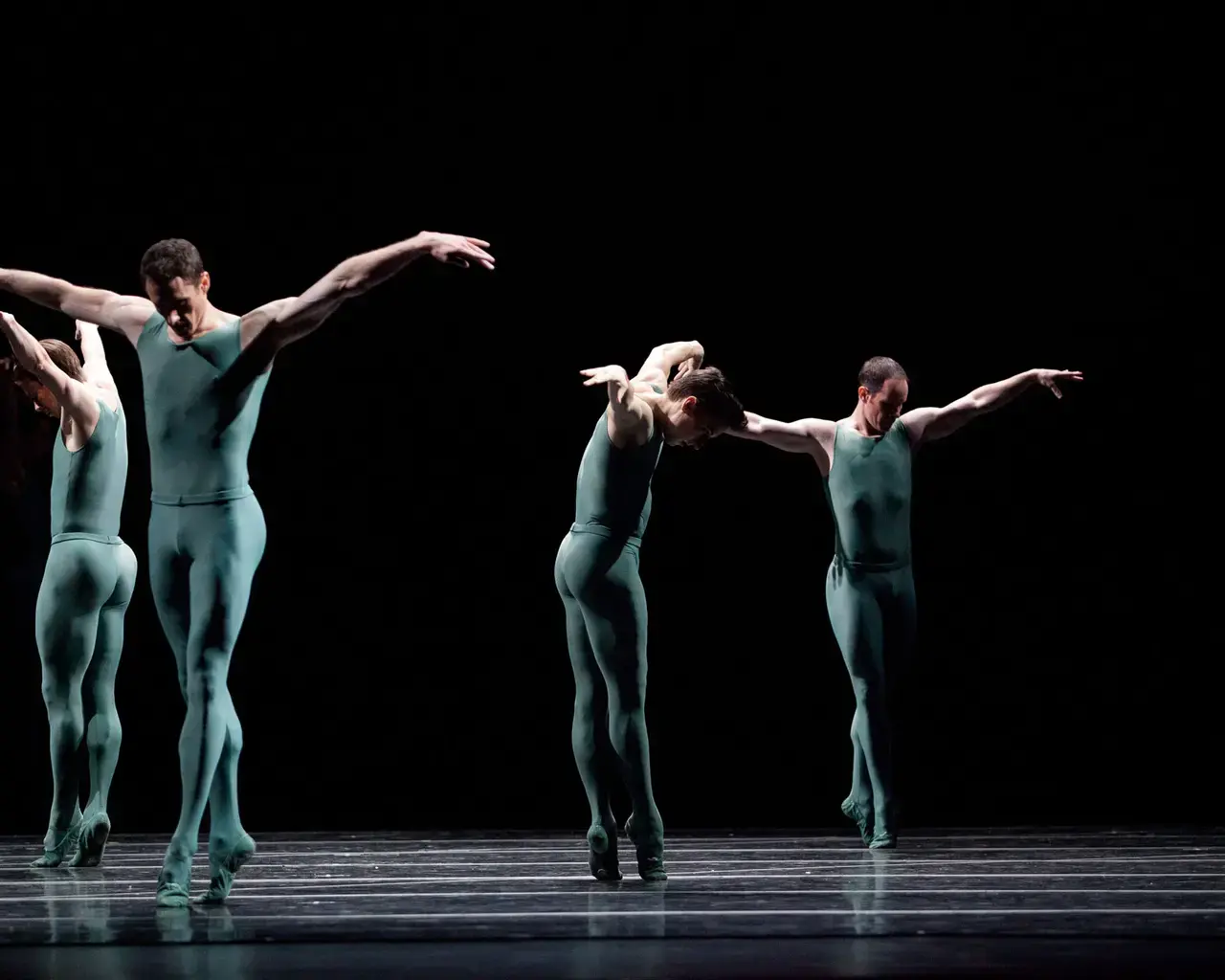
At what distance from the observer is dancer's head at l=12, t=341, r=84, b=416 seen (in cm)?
523

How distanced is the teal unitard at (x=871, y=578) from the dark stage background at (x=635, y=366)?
1.35 m

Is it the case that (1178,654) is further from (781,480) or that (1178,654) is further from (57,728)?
(57,728)

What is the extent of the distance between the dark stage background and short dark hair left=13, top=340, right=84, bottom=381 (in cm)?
161

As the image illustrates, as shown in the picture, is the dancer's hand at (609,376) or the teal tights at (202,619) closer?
the teal tights at (202,619)

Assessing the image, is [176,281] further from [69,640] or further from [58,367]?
[69,640]

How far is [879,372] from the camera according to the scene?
580 centimetres

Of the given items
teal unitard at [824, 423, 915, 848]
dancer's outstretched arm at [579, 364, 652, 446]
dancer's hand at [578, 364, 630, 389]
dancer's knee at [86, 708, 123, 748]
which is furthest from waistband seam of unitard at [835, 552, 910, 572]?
dancer's knee at [86, 708, 123, 748]

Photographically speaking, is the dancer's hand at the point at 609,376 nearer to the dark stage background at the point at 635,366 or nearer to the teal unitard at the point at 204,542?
the teal unitard at the point at 204,542

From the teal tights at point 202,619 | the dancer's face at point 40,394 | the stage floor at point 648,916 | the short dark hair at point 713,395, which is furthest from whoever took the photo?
the dancer's face at point 40,394

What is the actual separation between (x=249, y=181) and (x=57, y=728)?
2.55 metres

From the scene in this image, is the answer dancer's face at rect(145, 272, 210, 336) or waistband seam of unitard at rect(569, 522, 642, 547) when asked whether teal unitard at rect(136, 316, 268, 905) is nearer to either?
dancer's face at rect(145, 272, 210, 336)

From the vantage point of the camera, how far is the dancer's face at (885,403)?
19.0ft

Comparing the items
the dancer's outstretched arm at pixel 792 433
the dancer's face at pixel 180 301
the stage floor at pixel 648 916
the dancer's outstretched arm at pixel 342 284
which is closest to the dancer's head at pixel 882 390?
the dancer's outstretched arm at pixel 792 433

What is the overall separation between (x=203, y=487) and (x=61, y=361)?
141 cm
